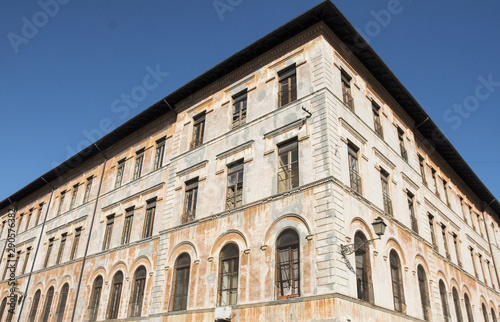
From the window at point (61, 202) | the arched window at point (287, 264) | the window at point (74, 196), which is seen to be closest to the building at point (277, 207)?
the arched window at point (287, 264)

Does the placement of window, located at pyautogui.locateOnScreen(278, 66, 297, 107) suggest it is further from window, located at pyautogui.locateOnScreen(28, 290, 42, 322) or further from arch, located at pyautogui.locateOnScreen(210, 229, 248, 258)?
window, located at pyautogui.locateOnScreen(28, 290, 42, 322)

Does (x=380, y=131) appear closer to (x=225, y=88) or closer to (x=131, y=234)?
(x=225, y=88)

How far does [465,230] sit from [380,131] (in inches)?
449

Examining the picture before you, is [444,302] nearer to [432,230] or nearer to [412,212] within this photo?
[432,230]

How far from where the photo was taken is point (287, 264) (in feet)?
41.3

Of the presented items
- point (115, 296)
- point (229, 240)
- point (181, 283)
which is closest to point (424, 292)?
point (229, 240)

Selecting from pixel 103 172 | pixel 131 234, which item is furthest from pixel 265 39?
pixel 103 172

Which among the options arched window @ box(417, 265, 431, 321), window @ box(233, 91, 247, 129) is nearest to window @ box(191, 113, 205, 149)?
window @ box(233, 91, 247, 129)

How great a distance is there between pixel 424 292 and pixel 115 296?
519 inches

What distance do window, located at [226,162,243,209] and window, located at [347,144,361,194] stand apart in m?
3.97

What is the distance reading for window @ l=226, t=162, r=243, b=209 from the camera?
15125mm

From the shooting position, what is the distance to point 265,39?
1647cm

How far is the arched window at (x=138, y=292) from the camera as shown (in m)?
17.4

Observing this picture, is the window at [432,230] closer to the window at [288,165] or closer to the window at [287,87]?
the window at [288,165]
